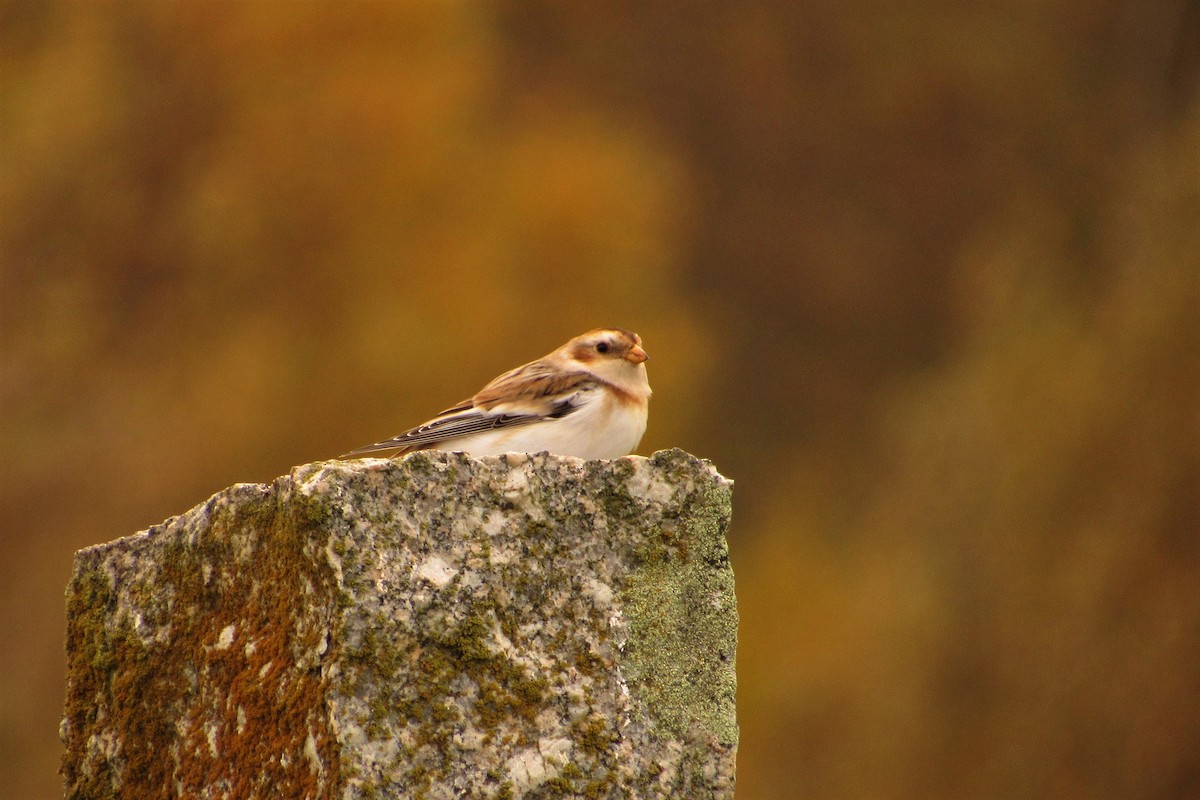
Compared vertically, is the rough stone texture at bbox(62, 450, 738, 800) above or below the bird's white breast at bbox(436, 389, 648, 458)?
below

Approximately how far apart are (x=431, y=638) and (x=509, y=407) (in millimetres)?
2506

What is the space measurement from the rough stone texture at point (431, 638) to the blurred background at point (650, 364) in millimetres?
6714

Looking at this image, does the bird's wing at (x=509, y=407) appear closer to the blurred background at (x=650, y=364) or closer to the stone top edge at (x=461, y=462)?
the stone top edge at (x=461, y=462)

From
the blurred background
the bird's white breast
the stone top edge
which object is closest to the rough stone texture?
the stone top edge

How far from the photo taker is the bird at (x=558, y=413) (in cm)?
425

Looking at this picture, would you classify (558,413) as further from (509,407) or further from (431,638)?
(431,638)

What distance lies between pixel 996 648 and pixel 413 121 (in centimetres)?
630

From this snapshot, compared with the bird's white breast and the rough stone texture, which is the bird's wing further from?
the rough stone texture

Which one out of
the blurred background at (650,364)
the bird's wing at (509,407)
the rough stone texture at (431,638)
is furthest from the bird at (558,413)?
the blurred background at (650,364)

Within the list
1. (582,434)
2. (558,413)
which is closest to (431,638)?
(582,434)

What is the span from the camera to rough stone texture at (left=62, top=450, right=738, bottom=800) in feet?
6.70

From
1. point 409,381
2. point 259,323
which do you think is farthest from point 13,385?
point 409,381

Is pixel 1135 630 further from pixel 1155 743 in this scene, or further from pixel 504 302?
pixel 504 302

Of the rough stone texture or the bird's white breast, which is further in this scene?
the bird's white breast
